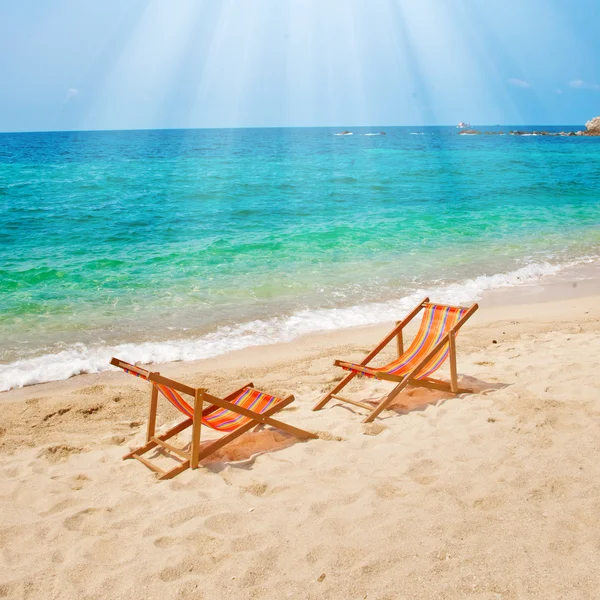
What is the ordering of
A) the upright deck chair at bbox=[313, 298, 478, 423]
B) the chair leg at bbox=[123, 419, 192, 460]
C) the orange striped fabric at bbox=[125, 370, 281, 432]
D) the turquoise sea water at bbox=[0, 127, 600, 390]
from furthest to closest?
the turquoise sea water at bbox=[0, 127, 600, 390] → the upright deck chair at bbox=[313, 298, 478, 423] → the chair leg at bbox=[123, 419, 192, 460] → the orange striped fabric at bbox=[125, 370, 281, 432]

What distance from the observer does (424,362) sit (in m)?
4.97

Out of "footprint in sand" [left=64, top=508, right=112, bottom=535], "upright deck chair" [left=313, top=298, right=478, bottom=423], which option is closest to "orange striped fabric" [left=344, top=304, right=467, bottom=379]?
"upright deck chair" [left=313, top=298, right=478, bottom=423]

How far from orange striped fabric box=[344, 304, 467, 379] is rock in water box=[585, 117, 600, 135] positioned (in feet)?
310

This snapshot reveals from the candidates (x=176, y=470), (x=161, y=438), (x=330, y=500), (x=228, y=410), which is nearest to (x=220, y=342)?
(x=228, y=410)

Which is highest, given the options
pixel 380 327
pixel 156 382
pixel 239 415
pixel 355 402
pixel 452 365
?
pixel 156 382

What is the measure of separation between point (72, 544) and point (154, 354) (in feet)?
12.2

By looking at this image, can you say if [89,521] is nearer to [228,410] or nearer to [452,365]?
[228,410]

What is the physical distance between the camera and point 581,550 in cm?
288

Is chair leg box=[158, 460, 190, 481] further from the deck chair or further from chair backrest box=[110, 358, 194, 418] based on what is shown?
chair backrest box=[110, 358, 194, 418]

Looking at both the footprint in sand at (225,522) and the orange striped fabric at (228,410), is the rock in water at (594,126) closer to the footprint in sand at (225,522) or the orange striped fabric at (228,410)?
the orange striped fabric at (228,410)

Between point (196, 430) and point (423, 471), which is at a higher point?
point (196, 430)

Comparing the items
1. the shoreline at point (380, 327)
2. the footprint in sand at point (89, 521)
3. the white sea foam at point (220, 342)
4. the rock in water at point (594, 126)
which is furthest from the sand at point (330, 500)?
the rock in water at point (594, 126)

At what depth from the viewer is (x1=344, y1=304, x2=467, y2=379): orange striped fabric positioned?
5.12 metres

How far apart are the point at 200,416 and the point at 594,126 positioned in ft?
323
